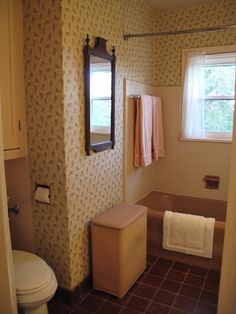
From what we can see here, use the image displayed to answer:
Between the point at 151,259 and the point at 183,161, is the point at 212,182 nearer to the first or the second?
the point at 183,161

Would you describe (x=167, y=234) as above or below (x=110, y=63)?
below

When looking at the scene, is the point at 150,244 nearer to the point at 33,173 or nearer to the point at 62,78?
the point at 33,173

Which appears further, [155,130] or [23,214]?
[155,130]

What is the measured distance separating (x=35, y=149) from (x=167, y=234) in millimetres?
1473

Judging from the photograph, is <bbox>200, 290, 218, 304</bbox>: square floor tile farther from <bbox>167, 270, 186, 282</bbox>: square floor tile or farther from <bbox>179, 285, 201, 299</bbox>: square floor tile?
<bbox>167, 270, 186, 282</bbox>: square floor tile

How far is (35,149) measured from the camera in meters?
2.02

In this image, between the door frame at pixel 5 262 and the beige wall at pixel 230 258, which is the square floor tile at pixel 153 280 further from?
the door frame at pixel 5 262

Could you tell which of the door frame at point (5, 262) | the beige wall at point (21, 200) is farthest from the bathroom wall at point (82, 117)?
the door frame at point (5, 262)

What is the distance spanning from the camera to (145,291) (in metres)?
2.26

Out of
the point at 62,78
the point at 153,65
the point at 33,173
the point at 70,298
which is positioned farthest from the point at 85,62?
the point at 70,298

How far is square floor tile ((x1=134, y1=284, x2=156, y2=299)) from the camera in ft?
7.25

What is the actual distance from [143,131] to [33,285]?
1.74 metres

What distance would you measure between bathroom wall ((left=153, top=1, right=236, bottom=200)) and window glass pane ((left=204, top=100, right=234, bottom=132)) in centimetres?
20

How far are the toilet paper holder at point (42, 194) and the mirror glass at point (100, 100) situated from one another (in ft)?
1.62
